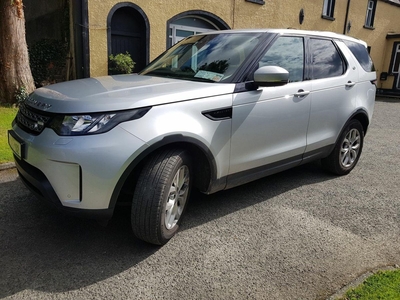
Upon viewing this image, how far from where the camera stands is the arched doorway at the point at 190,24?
10969 millimetres

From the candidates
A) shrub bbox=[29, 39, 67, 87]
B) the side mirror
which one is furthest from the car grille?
shrub bbox=[29, 39, 67, 87]

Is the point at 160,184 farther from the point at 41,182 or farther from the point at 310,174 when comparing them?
the point at 310,174

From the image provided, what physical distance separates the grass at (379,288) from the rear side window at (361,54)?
10.2 ft

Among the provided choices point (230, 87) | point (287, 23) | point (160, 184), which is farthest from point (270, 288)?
point (287, 23)

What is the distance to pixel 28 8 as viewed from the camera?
38.4 ft

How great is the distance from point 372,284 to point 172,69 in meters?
2.65

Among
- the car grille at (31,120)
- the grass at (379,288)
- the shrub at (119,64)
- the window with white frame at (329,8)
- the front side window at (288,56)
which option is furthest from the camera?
the window with white frame at (329,8)

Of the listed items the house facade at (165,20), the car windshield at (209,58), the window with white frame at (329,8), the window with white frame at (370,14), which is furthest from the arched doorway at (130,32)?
the window with white frame at (370,14)

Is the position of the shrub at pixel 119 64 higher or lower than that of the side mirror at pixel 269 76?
lower

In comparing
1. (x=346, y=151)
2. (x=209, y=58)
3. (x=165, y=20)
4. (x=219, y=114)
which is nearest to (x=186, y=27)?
(x=165, y=20)

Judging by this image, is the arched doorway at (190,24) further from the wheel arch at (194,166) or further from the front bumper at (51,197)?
the front bumper at (51,197)

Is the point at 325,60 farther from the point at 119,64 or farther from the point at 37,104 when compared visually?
the point at 119,64

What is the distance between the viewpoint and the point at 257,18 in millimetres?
13203

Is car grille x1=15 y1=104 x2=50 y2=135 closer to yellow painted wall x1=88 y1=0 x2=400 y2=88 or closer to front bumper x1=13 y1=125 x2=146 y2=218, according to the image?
front bumper x1=13 y1=125 x2=146 y2=218
